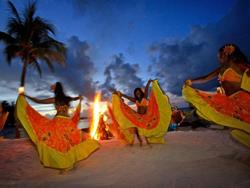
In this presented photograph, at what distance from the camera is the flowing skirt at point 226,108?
12.7 feet

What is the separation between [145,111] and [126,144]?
127cm

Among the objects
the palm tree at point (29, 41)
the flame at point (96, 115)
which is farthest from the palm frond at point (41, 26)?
the flame at point (96, 115)

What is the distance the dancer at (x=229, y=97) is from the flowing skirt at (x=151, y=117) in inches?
101

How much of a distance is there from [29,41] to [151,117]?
46.3 ft

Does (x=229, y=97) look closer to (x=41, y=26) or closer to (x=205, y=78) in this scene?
(x=205, y=78)

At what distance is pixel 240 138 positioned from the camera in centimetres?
396

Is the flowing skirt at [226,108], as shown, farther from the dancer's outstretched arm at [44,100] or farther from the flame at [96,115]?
the flame at [96,115]

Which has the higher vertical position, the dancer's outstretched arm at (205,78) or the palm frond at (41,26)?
the palm frond at (41,26)

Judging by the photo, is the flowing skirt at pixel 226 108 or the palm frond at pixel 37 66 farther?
the palm frond at pixel 37 66

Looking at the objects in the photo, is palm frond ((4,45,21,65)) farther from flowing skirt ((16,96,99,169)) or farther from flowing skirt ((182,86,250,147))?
flowing skirt ((182,86,250,147))

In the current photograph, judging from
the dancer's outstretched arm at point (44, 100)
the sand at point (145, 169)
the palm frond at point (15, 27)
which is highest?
the palm frond at point (15, 27)

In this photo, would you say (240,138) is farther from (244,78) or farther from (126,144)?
(126,144)

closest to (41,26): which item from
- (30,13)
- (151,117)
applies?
(30,13)

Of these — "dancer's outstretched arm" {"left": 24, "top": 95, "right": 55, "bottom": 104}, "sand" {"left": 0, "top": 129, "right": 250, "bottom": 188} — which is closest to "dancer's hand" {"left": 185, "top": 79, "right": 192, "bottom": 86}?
"sand" {"left": 0, "top": 129, "right": 250, "bottom": 188}
